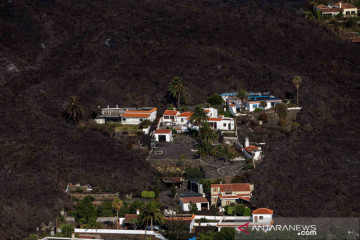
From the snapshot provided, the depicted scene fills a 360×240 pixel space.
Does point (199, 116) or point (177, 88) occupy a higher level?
point (177, 88)

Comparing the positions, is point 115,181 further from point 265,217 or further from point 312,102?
Answer: point 312,102

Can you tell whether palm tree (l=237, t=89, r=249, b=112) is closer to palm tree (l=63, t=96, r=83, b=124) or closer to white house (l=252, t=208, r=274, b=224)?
palm tree (l=63, t=96, r=83, b=124)

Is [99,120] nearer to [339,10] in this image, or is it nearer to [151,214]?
[151,214]

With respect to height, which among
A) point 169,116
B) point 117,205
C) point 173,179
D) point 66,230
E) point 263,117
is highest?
point 169,116

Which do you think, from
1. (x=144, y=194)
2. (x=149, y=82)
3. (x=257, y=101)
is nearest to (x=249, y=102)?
(x=257, y=101)

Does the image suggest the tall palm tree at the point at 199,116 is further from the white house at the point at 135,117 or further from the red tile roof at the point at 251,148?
the white house at the point at 135,117

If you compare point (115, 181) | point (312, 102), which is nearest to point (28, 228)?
point (115, 181)
